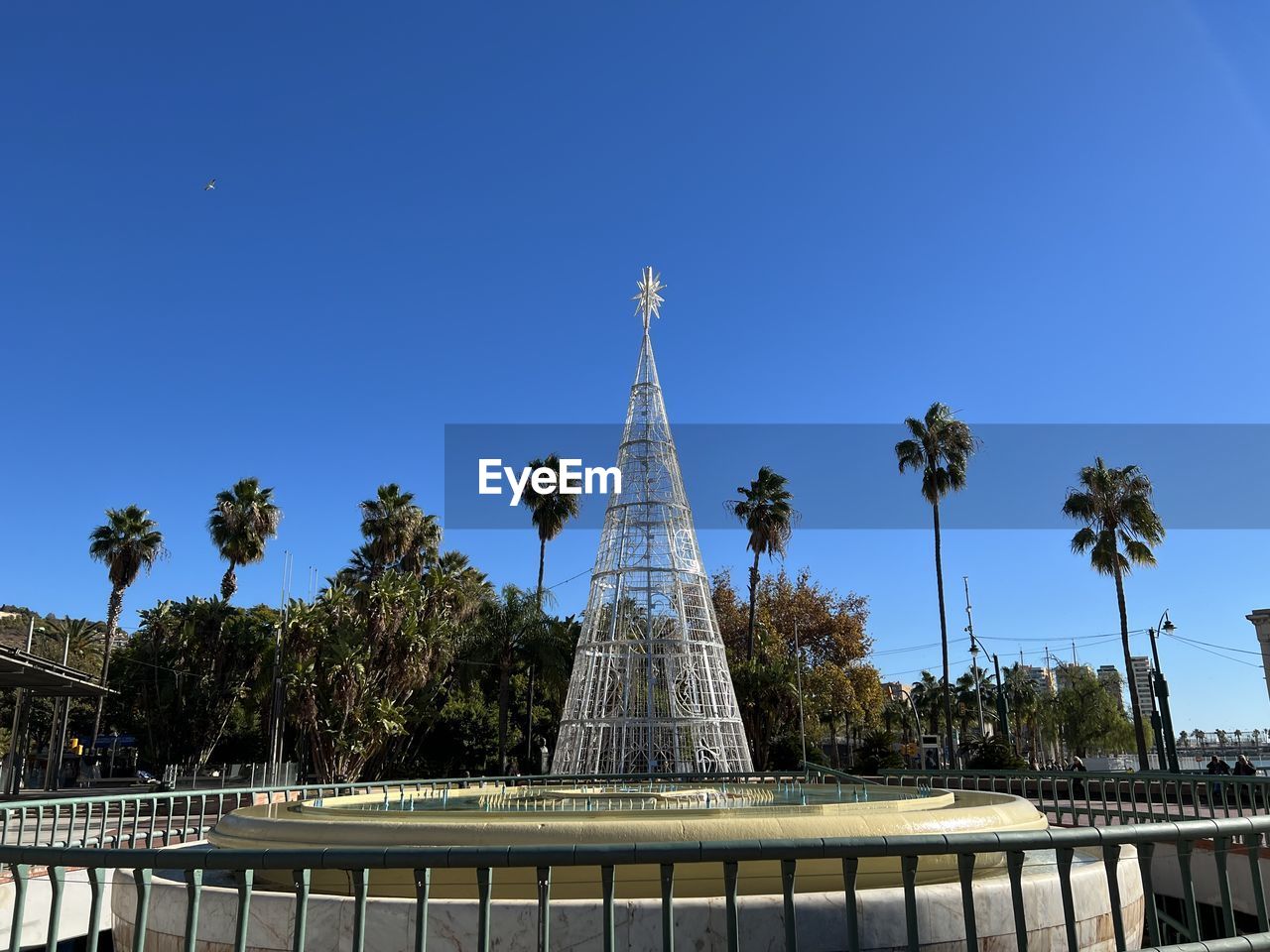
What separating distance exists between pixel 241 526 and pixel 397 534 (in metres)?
8.35

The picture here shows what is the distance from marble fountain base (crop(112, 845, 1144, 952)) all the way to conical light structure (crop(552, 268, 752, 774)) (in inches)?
717

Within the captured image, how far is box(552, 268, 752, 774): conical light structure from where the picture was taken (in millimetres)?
23594

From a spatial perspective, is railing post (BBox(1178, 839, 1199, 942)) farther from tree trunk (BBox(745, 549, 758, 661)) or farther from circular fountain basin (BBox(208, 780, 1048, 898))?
tree trunk (BBox(745, 549, 758, 661))

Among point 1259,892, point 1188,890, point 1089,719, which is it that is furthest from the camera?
point 1089,719

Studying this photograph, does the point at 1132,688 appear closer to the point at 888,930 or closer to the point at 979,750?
the point at 979,750

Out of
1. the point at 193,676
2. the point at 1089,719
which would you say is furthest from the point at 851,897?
the point at 1089,719

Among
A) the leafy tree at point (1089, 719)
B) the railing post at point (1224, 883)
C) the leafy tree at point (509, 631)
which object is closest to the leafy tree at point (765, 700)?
the leafy tree at point (509, 631)

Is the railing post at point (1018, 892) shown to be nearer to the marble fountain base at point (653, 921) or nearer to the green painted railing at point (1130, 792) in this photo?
the marble fountain base at point (653, 921)

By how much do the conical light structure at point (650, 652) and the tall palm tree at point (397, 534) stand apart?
1908cm

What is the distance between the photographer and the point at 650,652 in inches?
935

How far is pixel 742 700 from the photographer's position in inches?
1599

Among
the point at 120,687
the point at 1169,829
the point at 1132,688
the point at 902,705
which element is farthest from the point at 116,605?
the point at 902,705

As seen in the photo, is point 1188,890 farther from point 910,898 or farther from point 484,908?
point 484,908

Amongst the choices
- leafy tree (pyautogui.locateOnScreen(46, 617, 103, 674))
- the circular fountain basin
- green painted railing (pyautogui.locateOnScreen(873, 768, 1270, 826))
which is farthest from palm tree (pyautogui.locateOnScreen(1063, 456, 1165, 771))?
leafy tree (pyautogui.locateOnScreen(46, 617, 103, 674))
